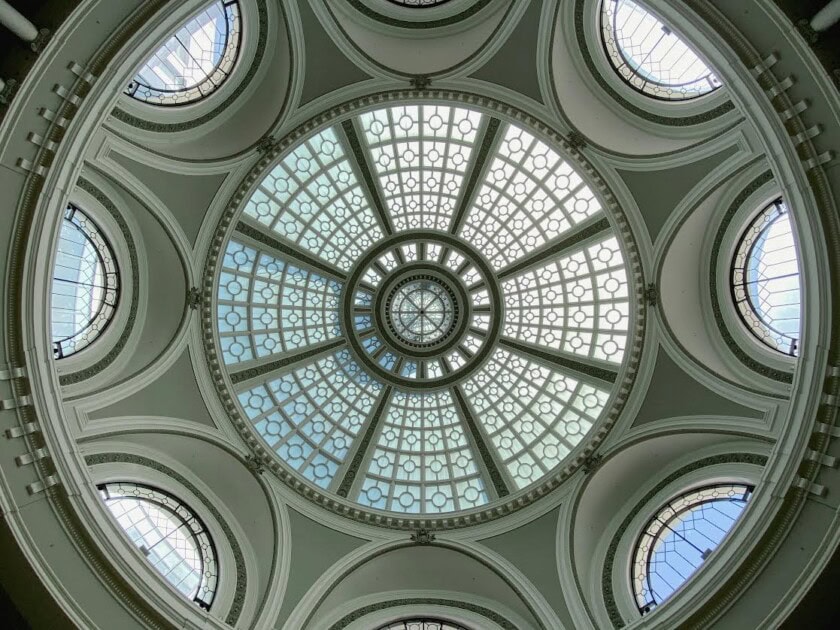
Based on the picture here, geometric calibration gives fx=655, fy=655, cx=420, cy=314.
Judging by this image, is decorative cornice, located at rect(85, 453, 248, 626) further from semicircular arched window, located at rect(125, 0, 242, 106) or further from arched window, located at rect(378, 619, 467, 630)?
semicircular arched window, located at rect(125, 0, 242, 106)

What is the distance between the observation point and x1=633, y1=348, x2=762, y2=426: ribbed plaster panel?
1714 cm

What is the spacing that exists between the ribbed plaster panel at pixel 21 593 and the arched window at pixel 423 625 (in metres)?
9.68

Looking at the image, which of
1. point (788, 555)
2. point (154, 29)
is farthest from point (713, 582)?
point (154, 29)

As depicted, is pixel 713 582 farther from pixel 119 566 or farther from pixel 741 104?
pixel 119 566

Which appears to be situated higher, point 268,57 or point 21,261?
point 268,57

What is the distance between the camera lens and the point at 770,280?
16.9 metres

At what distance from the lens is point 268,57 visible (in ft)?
57.3

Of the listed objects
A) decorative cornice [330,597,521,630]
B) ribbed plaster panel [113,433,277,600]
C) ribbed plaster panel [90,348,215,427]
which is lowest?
decorative cornice [330,597,521,630]

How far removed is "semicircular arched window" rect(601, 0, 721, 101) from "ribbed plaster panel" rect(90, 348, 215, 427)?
14245mm

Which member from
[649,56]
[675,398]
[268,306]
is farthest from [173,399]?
[649,56]

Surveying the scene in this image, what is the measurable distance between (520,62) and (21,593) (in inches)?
636

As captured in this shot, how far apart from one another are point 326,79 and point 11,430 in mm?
11564

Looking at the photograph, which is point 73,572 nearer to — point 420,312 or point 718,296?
point 420,312


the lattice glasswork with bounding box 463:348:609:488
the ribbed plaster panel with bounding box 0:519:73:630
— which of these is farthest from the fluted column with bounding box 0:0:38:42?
the lattice glasswork with bounding box 463:348:609:488
